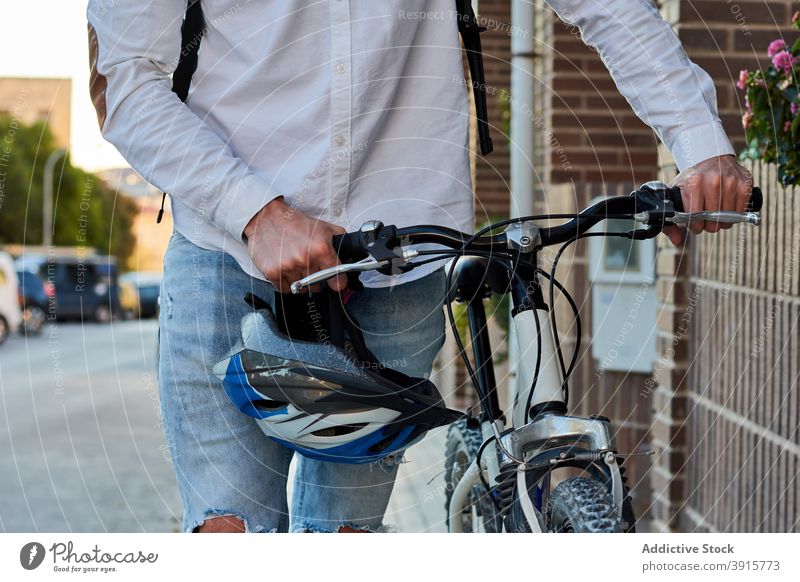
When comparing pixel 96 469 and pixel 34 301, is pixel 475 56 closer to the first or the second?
pixel 96 469

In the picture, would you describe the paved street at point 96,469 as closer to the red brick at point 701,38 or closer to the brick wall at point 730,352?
the brick wall at point 730,352

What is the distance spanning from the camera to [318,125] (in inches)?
78.0

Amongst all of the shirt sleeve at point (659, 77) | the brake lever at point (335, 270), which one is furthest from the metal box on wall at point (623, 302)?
the brake lever at point (335, 270)

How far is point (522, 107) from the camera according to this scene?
16.4ft

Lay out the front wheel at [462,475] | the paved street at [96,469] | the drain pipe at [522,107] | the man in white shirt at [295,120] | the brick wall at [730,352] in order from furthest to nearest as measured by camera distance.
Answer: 1. the paved street at [96,469]
2. the drain pipe at [522,107]
3. the brick wall at [730,352]
4. the front wheel at [462,475]
5. the man in white shirt at [295,120]

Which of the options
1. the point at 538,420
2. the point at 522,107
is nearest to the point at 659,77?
the point at 538,420

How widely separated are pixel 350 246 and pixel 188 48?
1.87 ft

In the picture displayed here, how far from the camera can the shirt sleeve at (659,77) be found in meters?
1.89

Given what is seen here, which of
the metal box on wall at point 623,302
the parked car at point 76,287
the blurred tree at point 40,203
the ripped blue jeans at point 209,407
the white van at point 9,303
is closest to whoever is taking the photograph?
the ripped blue jeans at point 209,407

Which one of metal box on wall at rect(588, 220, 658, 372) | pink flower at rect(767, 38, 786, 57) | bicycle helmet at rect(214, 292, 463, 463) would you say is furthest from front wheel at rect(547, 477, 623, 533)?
metal box on wall at rect(588, 220, 658, 372)

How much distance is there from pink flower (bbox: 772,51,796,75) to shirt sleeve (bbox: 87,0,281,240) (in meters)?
1.45

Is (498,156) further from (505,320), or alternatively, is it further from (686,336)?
(686,336)
